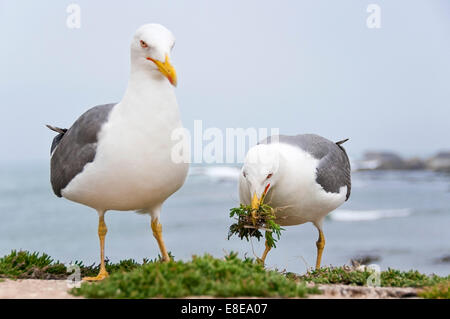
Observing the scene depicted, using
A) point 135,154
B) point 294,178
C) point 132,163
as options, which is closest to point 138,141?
point 135,154

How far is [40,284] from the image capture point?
21.4 ft

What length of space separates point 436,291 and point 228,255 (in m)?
1.99

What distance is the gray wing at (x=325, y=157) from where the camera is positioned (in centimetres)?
820

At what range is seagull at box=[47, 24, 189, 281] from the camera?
21.6 feet

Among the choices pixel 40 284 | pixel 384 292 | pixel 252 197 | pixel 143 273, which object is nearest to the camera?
pixel 143 273

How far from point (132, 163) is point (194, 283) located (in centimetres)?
168

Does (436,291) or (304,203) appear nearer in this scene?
(436,291)

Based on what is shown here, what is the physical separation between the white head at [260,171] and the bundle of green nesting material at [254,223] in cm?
10

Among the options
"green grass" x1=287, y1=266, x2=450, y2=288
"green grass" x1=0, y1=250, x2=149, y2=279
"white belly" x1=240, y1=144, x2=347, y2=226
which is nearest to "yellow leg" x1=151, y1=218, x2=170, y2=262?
"green grass" x1=0, y1=250, x2=149, y2=279

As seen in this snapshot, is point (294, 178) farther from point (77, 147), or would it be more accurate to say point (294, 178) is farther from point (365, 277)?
point (77, 147)

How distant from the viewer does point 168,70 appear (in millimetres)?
6367

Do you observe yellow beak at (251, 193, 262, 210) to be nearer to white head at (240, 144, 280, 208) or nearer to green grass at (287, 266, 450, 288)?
white head at (240, 144, 280, 208)
